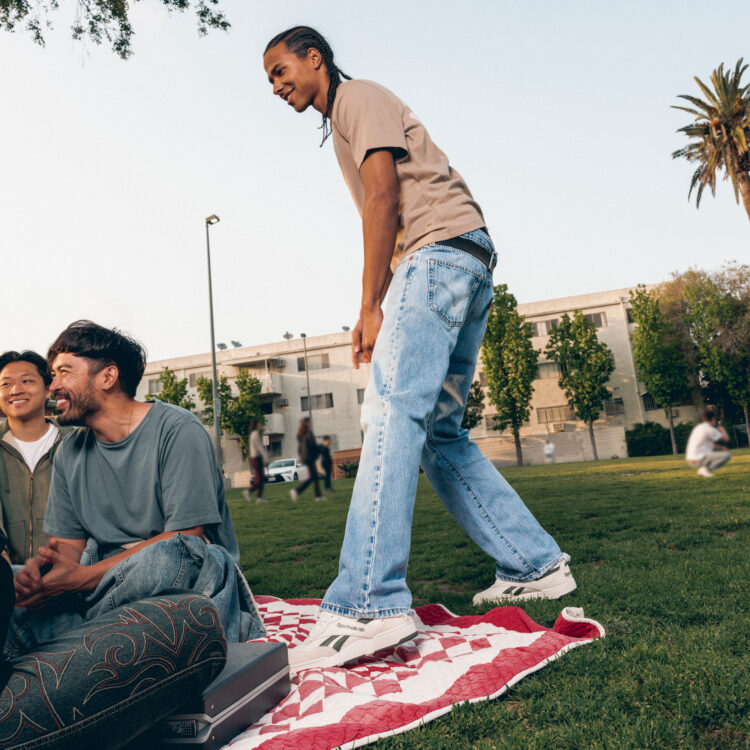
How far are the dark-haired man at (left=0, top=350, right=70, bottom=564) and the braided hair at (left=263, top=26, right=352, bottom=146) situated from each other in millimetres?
2449

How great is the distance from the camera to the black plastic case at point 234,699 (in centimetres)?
177

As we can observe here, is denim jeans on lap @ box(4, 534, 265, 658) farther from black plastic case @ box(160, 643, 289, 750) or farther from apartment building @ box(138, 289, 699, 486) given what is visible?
apartment building @ box(138, 289, 699, 486)

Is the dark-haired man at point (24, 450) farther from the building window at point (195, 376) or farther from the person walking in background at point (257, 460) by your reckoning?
the person walking in background at point (257, 460)

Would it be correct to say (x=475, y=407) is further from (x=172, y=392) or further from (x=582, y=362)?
(x=582, y=362)

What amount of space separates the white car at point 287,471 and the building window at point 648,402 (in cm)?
70

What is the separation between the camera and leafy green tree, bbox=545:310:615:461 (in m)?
1.62

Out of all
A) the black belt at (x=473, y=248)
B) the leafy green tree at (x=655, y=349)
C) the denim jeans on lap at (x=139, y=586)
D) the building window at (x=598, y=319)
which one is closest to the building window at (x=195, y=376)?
the denim jeans on lap at (x=139, y=586)

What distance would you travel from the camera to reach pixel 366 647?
2.33 meters

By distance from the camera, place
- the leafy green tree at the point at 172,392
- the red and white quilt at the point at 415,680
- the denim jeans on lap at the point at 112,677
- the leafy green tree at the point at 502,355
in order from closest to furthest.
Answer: the denim jeans on lap at the point at 112,677 → the red and white quilt at the point at 415,680 → the leafy green tree at the point at 172,392 → the leafy green tree at the point at 502,355

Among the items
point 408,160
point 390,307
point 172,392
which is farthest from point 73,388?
point 408,160

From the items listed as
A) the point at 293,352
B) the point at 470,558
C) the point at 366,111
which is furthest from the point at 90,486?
the point at 470,558

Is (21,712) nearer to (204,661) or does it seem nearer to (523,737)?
(204,661)

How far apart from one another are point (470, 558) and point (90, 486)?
330cm

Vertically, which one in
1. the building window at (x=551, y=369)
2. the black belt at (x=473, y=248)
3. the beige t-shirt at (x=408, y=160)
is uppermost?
the beige t-shirt at (x=408, y=160)
